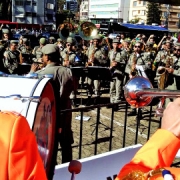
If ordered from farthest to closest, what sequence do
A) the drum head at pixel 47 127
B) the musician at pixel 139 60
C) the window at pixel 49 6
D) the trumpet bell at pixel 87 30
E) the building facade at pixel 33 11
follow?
the window at pixel 49 6
the building facade at pixel 33 11
the trumpet bell at pixel 87 30
the musician at pixel 139 60
the drum head at pixel 47 127

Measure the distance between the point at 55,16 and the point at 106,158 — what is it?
6074 cm

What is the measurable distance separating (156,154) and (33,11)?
2362 inches

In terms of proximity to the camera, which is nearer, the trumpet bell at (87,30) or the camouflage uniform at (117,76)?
the camouflage uniform at (117,76)

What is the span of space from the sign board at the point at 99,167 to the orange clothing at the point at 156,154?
1.45m

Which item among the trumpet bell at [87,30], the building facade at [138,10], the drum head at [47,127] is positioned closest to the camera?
the drum head at [47,127]

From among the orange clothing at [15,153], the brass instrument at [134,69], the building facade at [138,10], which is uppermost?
the building facade at [138,10]

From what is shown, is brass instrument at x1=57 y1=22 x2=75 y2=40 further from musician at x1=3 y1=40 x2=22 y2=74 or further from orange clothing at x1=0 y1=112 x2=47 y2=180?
orange clothing at x1=0 y1=112 x2=47 y2=180

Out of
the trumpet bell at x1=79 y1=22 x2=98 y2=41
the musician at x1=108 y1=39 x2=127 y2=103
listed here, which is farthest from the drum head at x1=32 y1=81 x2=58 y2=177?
the trumpet bell at x1=79 y1=22 x2=98 y2=41

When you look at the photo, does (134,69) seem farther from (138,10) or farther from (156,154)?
(138,10)

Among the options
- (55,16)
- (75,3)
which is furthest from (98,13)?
(55,16)

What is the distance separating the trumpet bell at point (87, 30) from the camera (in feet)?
35.7

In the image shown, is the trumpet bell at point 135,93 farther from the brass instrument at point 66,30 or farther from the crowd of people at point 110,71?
the brass instrument at point 66,30

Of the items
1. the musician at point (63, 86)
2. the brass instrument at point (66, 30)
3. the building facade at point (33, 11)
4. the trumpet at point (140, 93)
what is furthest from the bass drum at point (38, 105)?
the building facade at point (33, 11)

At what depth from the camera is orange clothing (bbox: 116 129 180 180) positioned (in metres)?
1.24
